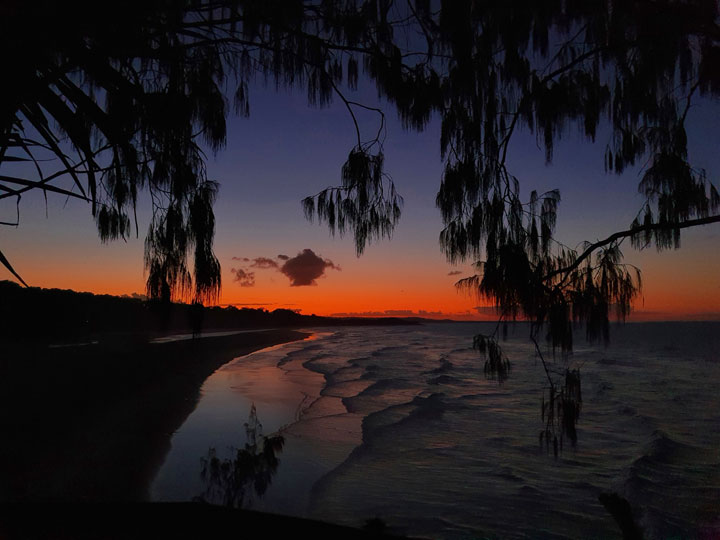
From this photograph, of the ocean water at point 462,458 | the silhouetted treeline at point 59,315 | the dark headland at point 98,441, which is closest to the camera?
the dark headland at point 98,441

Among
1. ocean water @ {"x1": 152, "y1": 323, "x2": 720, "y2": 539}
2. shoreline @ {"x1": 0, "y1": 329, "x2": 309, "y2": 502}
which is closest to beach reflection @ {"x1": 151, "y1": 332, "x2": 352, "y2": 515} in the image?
ocean water @ {"x1": 152, "y1": 323, "x2": 720, "y2": 539}

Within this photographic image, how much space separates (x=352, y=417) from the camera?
8.49 m

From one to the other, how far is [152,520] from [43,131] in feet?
7.32

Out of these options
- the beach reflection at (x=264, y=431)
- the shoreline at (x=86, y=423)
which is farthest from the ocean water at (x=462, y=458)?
the shoreline at (x=86, y=423)

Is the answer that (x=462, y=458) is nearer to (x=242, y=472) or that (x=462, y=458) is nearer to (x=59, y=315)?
(x=242, y=472)

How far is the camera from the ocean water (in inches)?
165

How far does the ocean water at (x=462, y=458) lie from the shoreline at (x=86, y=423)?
33 centimetres

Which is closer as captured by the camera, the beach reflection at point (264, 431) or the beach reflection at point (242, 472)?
the beach reflection at point (242, 472)

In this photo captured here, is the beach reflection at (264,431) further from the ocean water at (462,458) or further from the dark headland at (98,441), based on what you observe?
the dark headland at (98,441)

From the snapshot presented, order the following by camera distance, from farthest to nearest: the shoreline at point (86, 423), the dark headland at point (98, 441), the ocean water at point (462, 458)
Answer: the ocean water at point (462, 458) < the shoreline at point (86, 423) < the dark headland at point (98, 441)

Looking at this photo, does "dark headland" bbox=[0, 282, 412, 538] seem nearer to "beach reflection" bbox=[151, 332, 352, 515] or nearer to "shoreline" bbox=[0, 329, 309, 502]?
"shoreline" bbox=[0, 329, 309, 502]

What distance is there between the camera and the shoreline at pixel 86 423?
3.96 m

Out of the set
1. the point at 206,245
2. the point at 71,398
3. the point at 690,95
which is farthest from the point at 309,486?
the point at 71,398

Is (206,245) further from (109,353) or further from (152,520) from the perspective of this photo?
(109,353)
